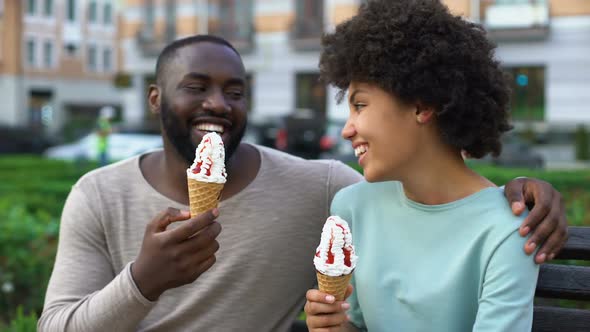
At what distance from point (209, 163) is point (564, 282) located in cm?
105

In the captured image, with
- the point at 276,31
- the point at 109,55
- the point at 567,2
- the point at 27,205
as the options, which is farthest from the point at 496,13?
the point at 109,55

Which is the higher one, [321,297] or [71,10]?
[71,10]

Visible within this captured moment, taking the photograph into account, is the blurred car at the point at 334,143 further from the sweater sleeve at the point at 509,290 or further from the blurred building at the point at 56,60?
the blurred building at the point at 56,60

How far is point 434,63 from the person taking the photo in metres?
2.10

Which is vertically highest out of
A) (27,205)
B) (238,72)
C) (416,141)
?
(238,72)

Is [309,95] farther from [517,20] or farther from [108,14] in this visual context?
[108,14]

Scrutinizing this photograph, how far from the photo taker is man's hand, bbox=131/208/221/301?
Result: 1971mm

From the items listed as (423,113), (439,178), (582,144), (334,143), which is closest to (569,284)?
(439,178)

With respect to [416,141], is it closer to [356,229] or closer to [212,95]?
[356,229]

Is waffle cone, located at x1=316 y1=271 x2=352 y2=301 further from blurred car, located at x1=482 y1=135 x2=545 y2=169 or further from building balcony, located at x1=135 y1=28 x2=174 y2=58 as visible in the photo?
building balcony, located at x1=135 y1=28 x2=174 y2=58

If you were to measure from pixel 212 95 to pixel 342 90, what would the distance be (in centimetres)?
47

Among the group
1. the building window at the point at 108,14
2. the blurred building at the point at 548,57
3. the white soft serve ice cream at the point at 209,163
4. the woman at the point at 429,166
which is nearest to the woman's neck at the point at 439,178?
the woman at the point at 429,166

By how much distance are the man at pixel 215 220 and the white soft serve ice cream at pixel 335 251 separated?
27.1 inches

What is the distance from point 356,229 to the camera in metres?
2.37
